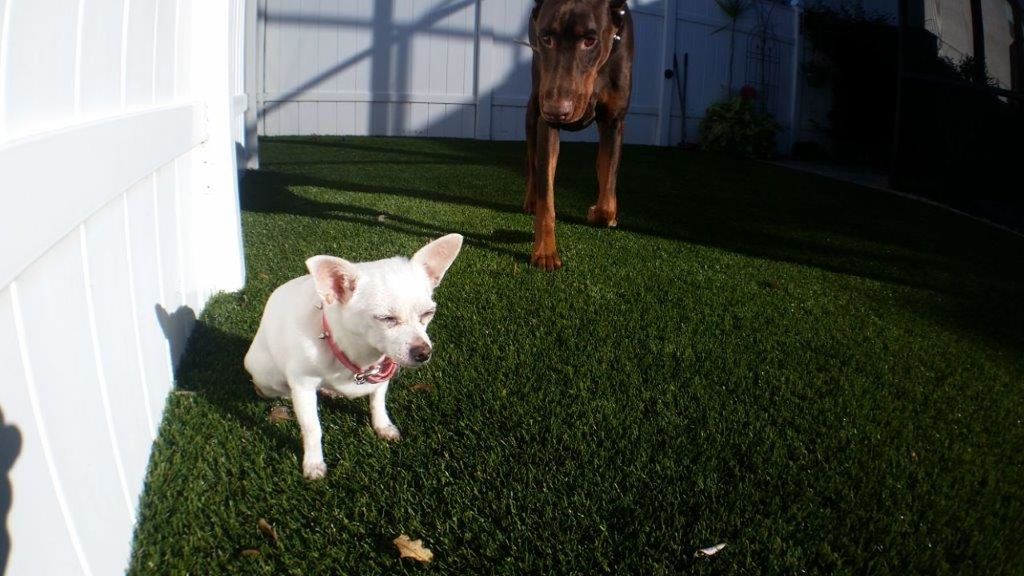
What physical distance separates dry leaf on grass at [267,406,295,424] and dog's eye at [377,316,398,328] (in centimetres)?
50

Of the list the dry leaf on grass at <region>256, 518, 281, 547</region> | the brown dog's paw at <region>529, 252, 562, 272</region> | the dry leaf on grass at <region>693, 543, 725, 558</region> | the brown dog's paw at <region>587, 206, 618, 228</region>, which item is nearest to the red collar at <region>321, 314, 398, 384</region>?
the dry leaf on grass at <region>256, 518, 281, 547</region>

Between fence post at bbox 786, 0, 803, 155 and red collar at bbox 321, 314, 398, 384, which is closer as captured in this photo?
red collar at bbox 321, 314, 398, 384

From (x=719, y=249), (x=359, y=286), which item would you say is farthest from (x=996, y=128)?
(x=359, y=286)

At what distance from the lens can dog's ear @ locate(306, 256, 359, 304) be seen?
1812 millimetres

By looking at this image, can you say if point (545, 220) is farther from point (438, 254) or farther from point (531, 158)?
point (438, 254)

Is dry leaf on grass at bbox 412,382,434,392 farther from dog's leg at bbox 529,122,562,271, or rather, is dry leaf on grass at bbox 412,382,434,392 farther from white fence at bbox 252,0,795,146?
white fence at bbox 252,0,795,146

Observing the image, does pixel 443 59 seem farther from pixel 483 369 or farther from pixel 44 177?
pixel 44 177

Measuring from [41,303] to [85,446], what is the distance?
10.8 inches

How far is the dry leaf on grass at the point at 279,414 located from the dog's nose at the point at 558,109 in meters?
1.99

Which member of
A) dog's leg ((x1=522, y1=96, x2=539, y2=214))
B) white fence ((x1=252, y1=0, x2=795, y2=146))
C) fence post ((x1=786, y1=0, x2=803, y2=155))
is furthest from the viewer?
fence post ((x1=786, y1=0, x2=803, y2=155))

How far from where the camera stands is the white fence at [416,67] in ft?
34.5

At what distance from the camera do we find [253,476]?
6.06 feet

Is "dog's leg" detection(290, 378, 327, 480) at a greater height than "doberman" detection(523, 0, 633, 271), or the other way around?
"doberman" detection(523, 0, 633, 271)

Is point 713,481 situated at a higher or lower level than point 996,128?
lower
